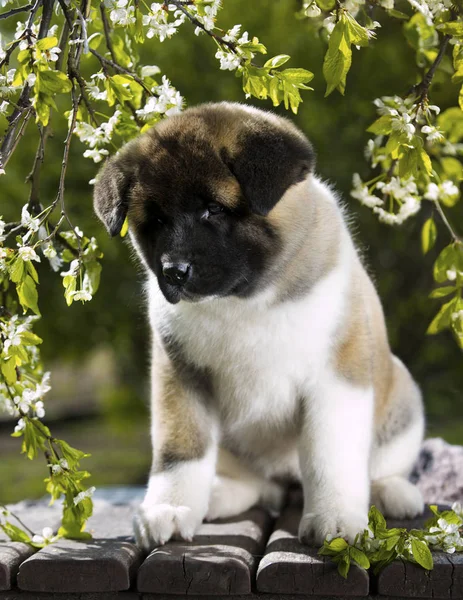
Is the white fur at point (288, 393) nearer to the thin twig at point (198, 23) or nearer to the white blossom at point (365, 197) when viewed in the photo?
the white blossom at point (365, 197)

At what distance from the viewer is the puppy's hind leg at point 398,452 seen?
139 inches

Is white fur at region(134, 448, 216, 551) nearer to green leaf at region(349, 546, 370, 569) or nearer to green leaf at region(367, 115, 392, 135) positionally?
green leaf at region(349, 546, 370, 569)

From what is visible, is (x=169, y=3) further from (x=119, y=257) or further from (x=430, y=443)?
(x=119, y=257)

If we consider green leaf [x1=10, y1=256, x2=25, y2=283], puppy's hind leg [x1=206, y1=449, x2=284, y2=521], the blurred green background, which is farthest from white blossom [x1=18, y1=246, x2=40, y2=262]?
the blurred green background

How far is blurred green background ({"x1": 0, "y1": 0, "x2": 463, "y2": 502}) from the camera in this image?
7.74 meters

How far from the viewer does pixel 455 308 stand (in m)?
3.20

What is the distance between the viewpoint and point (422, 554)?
2.78m

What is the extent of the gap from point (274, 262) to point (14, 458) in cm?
844

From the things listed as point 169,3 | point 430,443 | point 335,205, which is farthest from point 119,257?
point 169,3

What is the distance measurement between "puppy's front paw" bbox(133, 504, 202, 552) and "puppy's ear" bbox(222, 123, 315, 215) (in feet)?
3.82

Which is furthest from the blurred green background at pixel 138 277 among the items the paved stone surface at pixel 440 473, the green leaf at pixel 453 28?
the green leaf at pixel 453 28

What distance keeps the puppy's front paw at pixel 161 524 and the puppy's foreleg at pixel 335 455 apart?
0.42 m

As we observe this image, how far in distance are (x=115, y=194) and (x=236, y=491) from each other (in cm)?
140

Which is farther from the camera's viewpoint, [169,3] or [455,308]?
[455,308]
